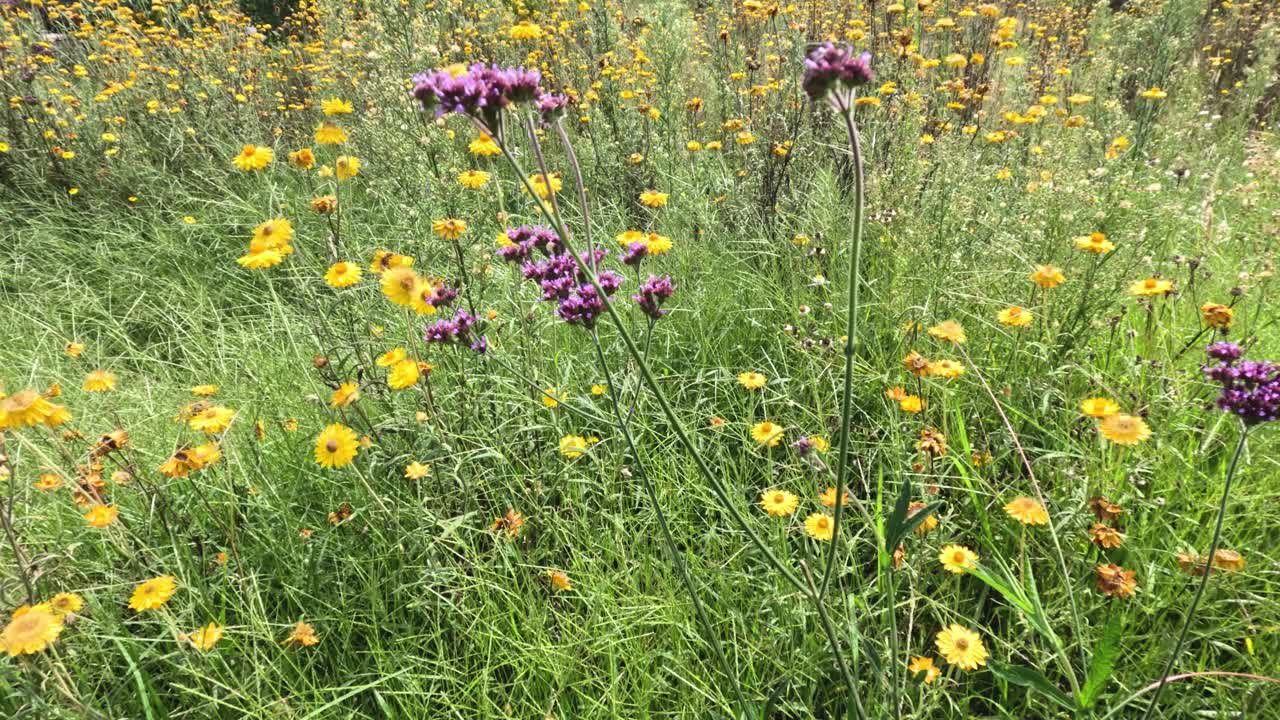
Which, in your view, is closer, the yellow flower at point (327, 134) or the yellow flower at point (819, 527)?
the yellow flower at point (819, 527)

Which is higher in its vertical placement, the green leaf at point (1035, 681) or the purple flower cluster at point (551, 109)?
the purple flower cluster at point (551, 109)

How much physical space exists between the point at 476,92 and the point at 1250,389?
1226mm

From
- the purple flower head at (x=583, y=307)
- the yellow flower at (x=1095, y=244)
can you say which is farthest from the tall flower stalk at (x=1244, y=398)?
the purple flower head at (x=583, y=307)

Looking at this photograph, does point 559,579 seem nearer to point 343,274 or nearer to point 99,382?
point 343,274

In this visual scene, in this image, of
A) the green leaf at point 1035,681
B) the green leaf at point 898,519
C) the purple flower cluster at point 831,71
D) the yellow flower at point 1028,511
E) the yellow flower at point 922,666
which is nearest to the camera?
the purple flower cluster at point 831,71

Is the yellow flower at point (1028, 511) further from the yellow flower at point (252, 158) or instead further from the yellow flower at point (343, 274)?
the yellow flower at point (252, 158)

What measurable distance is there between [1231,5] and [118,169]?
8159 mm

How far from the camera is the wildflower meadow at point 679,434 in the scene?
1364 millimetres

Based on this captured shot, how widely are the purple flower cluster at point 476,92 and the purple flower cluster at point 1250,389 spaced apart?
3.70ft

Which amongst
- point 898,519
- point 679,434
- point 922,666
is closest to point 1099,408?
point 922,666

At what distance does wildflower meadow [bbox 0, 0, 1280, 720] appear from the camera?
136cm

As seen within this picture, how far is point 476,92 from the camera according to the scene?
92 centimetres

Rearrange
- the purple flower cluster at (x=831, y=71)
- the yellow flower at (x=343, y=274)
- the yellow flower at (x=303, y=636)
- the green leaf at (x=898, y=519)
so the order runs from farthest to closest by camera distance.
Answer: the yellow flower at (x=343, y=274) < the yellow flower at (x=303, y=636) < the green leaf at (x=898, y=519) < the purple flower cluster at (x=831, y=71)

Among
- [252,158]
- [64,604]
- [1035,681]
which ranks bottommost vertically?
[64,604]
